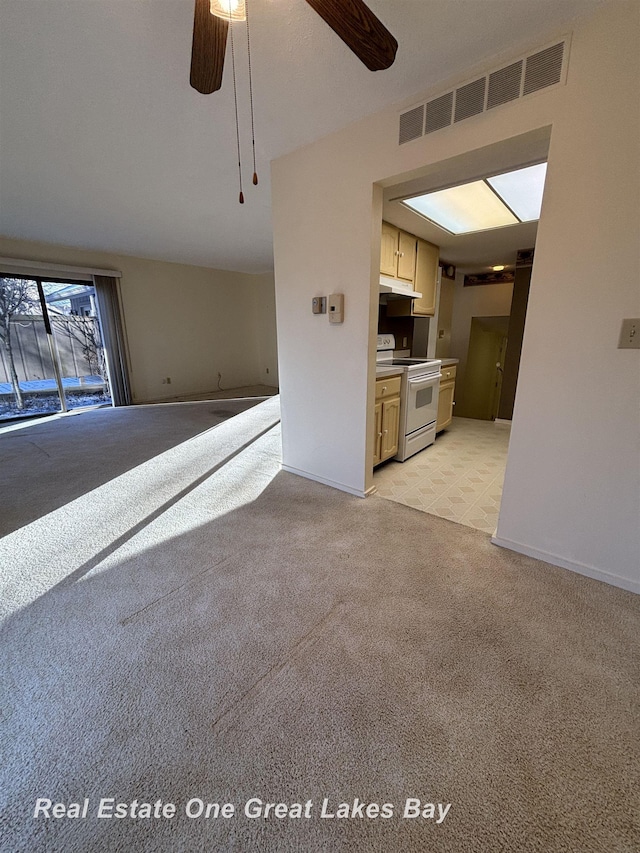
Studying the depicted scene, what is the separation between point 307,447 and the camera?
2934 millimetres

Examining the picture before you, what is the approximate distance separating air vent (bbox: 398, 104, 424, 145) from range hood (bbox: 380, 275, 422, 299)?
111cm

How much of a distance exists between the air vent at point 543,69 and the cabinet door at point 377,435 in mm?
1925

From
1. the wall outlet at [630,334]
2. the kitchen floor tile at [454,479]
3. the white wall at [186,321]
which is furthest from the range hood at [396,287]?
the white wall at [186,321]

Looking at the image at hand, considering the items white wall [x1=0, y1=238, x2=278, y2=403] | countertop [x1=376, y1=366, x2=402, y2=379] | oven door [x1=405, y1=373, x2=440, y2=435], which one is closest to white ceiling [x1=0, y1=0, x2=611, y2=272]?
countertop [x1=376, y1=366, x2=402, y2=379]

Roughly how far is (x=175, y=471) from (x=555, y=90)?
3491 mm

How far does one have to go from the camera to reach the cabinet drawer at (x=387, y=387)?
2.77 m

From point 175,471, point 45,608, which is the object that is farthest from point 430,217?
point 45,608

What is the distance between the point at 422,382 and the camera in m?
3.32

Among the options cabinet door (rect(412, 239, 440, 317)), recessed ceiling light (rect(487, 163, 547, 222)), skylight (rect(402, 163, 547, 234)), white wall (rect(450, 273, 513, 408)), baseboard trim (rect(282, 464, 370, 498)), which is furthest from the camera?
white wall (rect(450, 273, 513, 408))

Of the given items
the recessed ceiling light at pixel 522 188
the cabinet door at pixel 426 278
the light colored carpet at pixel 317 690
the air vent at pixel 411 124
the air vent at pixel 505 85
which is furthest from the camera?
the cabinet door at pixel 426 278

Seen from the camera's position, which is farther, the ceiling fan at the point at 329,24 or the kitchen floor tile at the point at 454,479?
the kitchen floor tile at the point at 454,479

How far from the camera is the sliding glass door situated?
4926mm

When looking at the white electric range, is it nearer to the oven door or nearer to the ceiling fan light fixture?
the oven door

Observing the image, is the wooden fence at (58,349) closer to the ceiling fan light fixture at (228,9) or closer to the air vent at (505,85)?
the ceiling fan light fixture at (228,9)
